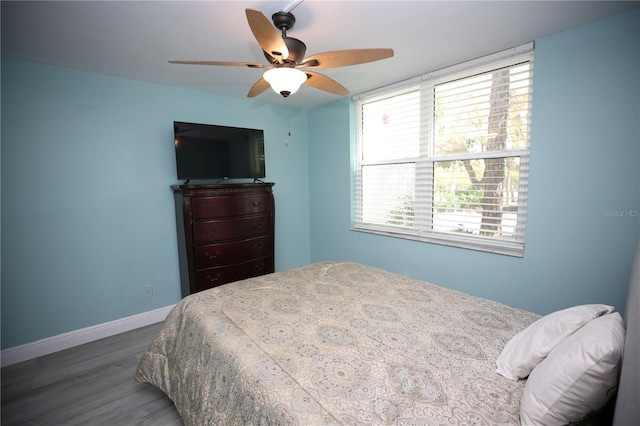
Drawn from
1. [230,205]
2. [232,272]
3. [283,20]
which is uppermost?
[283,20]

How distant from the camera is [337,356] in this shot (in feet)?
4.02

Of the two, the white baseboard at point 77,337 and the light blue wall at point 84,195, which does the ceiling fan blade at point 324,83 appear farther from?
the white baseboard at point 77,337

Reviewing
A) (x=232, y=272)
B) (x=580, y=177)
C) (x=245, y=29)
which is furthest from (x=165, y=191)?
(x=580, y=177)

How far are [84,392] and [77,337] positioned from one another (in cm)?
81

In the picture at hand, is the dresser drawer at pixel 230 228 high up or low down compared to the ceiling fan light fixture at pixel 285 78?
down

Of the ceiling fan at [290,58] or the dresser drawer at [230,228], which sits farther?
the dresser drawer at [230,228]

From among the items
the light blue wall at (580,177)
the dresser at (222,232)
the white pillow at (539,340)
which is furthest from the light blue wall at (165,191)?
→ the white pillow at (539,340)

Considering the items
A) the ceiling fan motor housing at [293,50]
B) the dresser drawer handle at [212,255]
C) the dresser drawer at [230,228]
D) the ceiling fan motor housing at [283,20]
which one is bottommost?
the dresser drawer handle at [212,255]

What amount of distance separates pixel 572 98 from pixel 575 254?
1.05 m

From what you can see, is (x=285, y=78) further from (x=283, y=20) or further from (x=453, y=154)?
(x=453, y=154)

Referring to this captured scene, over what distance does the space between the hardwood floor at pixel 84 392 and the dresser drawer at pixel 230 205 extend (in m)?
1.28

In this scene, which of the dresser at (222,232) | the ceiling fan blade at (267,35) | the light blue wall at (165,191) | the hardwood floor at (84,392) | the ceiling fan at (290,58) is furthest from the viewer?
the dresser at (222,232)

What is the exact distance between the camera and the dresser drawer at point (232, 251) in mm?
2832

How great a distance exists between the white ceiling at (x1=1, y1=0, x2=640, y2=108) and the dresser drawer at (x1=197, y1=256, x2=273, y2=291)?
72.5 inches
